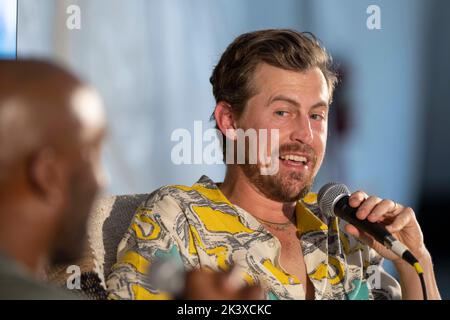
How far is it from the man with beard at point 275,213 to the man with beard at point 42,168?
2.13 feet

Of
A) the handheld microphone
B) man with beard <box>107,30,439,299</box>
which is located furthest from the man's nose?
the handheld microphone

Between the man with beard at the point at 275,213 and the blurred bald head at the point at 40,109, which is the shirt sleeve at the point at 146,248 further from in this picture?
the blurred bald head at the point at 40,109

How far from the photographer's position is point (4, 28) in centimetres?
271

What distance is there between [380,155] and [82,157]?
3.09 metres

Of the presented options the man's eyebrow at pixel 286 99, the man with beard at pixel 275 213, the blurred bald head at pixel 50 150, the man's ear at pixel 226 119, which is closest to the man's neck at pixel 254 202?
the man with beard at pixel 275 213

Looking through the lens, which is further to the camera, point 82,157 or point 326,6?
point 326,6

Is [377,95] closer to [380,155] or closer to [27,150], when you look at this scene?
[380,155]

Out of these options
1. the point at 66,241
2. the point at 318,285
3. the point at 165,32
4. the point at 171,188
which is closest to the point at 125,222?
the point at 171,188

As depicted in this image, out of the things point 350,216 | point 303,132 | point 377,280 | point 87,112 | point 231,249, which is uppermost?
point 87,112

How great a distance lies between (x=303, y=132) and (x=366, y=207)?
0.32 m

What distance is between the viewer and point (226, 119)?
2021mm

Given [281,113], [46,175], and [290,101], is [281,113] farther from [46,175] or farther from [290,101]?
[46,175]

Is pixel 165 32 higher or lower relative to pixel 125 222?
higher

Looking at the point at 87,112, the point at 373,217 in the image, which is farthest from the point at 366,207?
the point at 87,112
